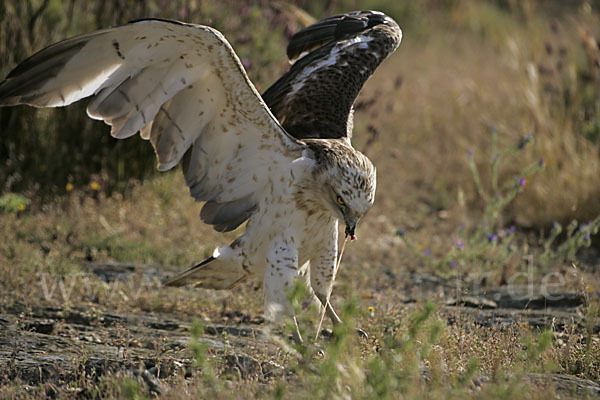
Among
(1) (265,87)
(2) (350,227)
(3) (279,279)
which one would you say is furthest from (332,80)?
(1) (265,87)

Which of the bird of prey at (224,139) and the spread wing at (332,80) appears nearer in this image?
the bird of prey at (224,139)

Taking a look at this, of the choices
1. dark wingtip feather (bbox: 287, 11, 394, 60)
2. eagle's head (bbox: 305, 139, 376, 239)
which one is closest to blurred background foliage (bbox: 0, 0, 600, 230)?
dark wingtip feather (bbox: 287, 11, 394, 60)

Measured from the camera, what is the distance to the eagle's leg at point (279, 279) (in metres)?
4.05

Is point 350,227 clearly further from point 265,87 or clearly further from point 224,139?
point 265,87

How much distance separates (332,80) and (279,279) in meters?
1.48

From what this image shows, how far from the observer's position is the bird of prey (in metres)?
3.87

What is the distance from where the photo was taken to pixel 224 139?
425 centimetres

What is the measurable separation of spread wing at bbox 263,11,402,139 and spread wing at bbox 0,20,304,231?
0.55 m

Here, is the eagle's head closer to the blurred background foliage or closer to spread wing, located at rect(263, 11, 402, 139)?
spread wing, located at rect(263, 11, 402, 139)

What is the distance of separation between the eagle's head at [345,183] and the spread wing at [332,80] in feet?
1.79

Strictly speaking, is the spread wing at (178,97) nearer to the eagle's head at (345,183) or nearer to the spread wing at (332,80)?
the eagle's head at (345,183)

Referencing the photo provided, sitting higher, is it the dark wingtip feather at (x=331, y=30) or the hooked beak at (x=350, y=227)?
the dark wingtip feather at (x=331, y=30)

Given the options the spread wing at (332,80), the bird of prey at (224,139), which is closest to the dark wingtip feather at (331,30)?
the spread wing at (332,80)

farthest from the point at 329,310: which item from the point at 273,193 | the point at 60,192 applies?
the point at 60,192
